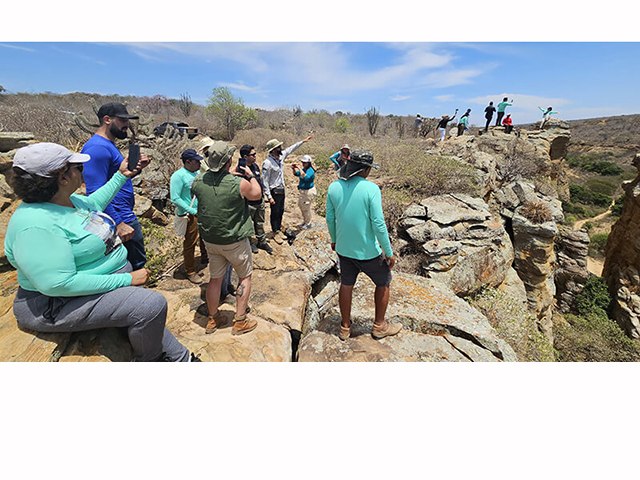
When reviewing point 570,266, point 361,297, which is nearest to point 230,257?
point 361,297

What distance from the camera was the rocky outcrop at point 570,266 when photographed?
1016 centimetres

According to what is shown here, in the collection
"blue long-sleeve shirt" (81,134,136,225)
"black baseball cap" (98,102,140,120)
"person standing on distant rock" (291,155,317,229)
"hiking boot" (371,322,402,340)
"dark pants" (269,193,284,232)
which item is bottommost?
"hiking boot" (371,322,402,340)

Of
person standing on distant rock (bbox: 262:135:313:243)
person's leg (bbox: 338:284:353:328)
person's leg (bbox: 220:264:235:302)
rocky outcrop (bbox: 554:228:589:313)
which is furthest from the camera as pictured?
rocky outcrop (bbox: 554:228:589:313)

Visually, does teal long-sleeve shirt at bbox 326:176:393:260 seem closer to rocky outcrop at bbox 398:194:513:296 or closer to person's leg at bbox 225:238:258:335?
person's leg at bbox 225:238:258:335

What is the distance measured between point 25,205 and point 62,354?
0.85 m

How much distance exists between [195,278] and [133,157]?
6.99ft

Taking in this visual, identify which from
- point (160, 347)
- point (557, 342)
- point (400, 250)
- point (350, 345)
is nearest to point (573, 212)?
point (557, 342)

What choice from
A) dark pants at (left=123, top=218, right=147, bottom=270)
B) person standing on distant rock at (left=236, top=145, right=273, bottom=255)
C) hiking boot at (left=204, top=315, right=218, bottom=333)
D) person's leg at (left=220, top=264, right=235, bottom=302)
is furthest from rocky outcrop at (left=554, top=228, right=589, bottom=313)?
dark pants at (left=123, top=218, right=147, bottom=270)

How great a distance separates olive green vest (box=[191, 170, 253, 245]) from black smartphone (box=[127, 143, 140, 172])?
1.64 ft

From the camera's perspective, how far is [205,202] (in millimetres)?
2576

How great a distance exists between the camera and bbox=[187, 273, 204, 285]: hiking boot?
3.93 meters

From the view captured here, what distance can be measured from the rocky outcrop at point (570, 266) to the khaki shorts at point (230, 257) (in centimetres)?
1163

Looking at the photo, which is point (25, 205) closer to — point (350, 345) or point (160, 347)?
point (160, 347)

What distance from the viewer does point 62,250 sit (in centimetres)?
146
